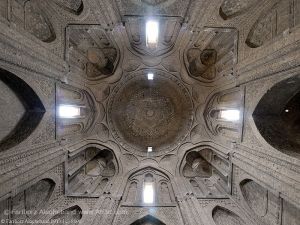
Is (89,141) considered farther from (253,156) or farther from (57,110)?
(253,156)

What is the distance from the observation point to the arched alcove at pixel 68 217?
30.6ft

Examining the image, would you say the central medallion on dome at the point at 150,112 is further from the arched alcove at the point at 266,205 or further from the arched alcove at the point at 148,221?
the arched alcove at the point at 266,205

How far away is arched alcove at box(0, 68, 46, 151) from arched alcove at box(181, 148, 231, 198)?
22.0 feet

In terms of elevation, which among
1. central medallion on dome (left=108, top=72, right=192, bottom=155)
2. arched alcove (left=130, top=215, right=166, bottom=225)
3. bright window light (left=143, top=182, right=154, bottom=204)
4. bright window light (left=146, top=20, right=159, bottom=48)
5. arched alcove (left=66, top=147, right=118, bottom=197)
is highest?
bright window light (left=146, top=20, right=159, bottom=48)

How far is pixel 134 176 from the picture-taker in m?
12.7

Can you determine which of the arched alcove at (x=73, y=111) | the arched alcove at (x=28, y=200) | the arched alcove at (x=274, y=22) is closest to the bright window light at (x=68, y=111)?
the arched alcove at (x=73, y=111)

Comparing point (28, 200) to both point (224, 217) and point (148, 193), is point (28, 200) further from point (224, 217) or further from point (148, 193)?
point (224, 217)

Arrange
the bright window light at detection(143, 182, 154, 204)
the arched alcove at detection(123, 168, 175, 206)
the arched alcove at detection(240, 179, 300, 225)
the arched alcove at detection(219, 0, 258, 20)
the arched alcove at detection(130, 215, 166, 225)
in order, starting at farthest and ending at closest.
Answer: the bright window light at detection(143, 182, 154, 204) < the arched alcove at detection(123, 168, 175, 206) < the arched alcove at detection(130, 215, 166, 225) < the arched alcove at detection(219, 0, 258, 20) < the arched alcove at detection(240, 179, 300, 225)

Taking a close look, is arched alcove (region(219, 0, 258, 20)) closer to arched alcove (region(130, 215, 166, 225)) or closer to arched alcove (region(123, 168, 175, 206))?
arched alcove (region(123, 168, 175, 206))

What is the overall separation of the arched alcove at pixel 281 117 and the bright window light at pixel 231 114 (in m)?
1.18

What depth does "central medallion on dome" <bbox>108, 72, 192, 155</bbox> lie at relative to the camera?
1420 centimetres

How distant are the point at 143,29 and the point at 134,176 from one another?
22.8 ft

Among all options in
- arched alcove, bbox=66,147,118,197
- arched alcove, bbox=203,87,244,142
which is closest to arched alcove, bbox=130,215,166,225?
arched alcove, bbox=66,147,118,197

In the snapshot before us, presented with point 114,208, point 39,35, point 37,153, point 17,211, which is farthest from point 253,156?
point 39,35
